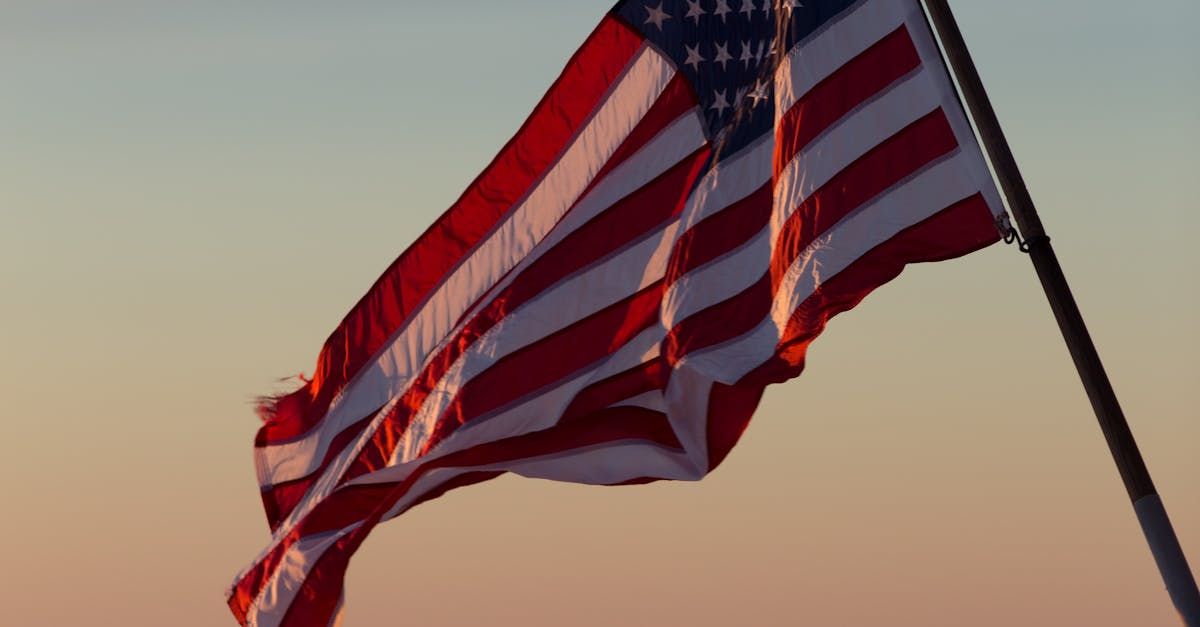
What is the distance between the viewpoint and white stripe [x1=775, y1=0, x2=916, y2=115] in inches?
752

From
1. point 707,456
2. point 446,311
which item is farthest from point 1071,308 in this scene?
point 446,311

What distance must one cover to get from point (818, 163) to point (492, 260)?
13.3 feet

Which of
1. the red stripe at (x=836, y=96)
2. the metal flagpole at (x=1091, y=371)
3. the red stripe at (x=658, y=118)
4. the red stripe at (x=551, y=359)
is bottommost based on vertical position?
the metal flagpole at (x=1091, y=371)

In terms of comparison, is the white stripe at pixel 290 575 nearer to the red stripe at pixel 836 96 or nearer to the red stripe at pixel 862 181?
the red stripe at pixel 836 96

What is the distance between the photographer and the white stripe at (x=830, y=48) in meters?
19.1

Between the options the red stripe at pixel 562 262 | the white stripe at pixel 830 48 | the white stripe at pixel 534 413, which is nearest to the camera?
the white stripe at pixel 830 48

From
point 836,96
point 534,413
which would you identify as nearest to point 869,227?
point 836,96

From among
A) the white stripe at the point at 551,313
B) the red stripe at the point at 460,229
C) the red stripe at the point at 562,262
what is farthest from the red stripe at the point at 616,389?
the red stripe at the point at 460,229

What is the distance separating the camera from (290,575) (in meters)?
21.1

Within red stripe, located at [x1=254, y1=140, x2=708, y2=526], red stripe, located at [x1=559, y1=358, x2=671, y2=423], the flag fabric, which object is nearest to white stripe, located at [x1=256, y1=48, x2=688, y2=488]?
the flag fabric

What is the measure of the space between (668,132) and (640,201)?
0.67 metres

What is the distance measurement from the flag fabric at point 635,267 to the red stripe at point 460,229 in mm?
21

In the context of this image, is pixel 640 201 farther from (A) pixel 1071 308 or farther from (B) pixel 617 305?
(A) pixel 1071 308

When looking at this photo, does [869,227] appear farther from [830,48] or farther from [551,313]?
[551,313]
